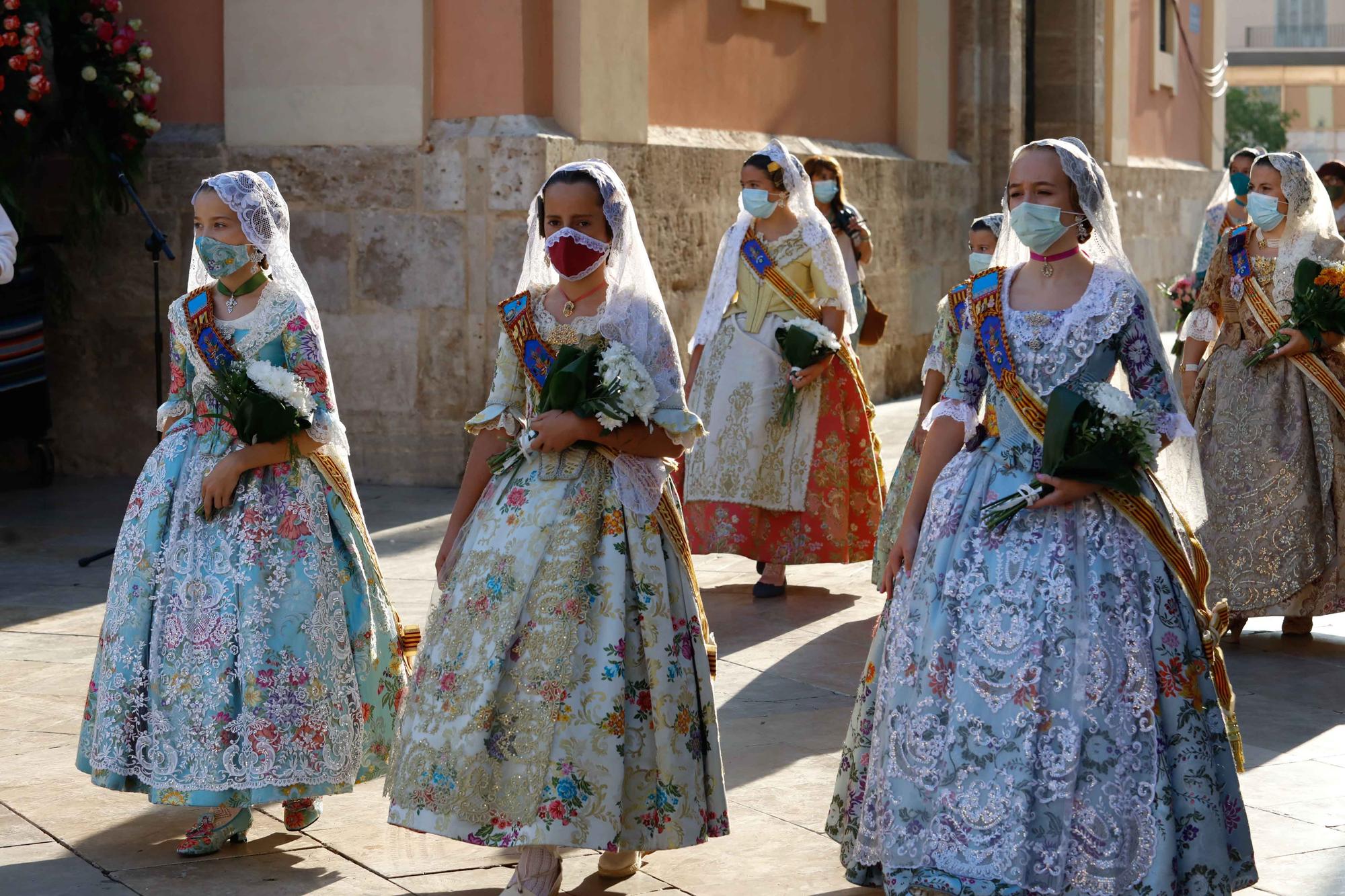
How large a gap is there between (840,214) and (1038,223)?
5.59 metres

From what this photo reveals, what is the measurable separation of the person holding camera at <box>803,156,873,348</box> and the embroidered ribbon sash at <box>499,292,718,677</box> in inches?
195

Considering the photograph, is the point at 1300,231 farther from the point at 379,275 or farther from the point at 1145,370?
the point at 379,275

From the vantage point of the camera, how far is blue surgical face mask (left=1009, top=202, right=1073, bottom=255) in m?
4.26

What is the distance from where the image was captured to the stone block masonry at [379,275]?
10602mm

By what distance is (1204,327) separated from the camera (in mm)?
7613

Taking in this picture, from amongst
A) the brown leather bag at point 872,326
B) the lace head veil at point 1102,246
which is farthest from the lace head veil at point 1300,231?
the lace head veil at point 1102,246

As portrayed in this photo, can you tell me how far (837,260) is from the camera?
827 cm

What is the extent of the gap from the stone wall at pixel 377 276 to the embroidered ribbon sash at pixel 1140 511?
A: 21.0ft

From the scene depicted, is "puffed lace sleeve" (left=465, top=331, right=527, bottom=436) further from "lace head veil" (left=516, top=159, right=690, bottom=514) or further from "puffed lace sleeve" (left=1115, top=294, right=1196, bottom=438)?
"puffed lace sleeve" (left=1115, top=294, right=1196, bottom=438)

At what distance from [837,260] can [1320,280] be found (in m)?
2.08

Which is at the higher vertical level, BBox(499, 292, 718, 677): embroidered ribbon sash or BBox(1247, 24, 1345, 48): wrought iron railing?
BBox(1247, 24, 1345, 48): wrought iron railing

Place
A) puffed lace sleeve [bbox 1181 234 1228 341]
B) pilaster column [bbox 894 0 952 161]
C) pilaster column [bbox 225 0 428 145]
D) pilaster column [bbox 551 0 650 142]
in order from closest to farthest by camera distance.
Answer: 1. puffed lace sleeve [bbox 1181 234 1228 341]
2. pilaster column [bbox 225 0 428 145]
3. pilaster column [bbox 551 0 650 142]
4. pilaster column [bbox 894 0 952 161]

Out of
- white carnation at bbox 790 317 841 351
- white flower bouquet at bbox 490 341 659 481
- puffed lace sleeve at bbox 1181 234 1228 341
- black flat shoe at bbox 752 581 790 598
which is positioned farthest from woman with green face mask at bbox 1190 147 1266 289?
white flower bouquet at bbox 490 341 659 481

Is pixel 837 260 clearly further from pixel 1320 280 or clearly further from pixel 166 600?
pixel 166 600
